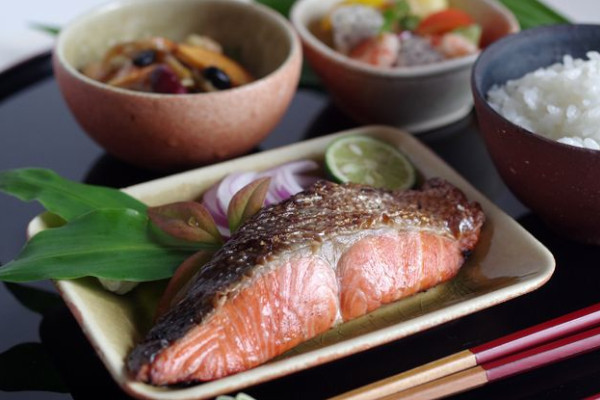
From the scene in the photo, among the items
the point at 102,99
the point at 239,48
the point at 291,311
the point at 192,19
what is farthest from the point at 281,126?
the point at 291,311

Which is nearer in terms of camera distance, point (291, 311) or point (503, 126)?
point (291, 311)

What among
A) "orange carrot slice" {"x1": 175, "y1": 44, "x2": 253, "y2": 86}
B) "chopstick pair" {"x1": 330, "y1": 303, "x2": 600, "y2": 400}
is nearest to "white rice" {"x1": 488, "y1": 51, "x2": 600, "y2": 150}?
"chopstick pair" {"x1": 330, "y1": 303, "x2": 600, "y2": 400}

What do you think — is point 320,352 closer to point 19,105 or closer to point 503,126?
point 503,126

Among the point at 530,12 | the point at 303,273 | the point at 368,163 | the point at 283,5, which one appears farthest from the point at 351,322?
the point at 530,12

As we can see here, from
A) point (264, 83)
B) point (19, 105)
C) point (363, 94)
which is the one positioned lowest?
point (19, 105)

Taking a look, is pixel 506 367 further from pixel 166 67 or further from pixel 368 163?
pixel 166 67
